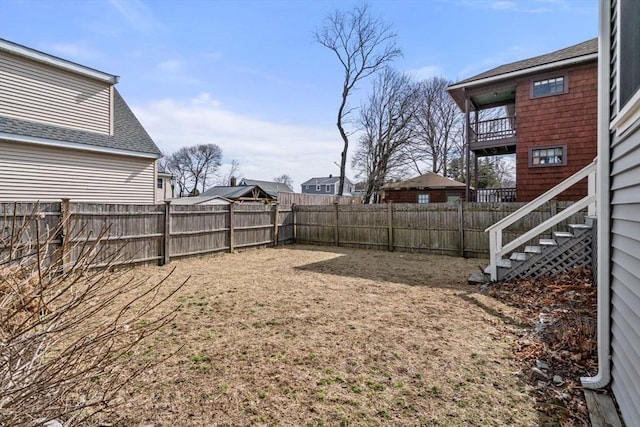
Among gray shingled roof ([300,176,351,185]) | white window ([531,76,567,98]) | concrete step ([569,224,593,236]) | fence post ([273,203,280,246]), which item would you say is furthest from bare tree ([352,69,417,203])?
gray shingled roof ([300,176,351,185])

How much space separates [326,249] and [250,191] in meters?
20.4

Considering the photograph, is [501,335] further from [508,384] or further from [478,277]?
[478,277]

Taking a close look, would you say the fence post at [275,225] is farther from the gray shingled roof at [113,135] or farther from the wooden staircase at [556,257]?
the wooden staircase at [556,257]

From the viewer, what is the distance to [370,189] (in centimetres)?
2125

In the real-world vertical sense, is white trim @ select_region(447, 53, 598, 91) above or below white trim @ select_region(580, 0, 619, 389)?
above

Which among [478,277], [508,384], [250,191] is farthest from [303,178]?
[508,384]

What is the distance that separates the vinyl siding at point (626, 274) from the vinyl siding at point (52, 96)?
1152 cm

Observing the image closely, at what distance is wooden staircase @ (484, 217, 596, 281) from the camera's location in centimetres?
536

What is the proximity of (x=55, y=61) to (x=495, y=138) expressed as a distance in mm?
13694

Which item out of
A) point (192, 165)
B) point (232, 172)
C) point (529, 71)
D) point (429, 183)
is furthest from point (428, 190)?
point (192, 165)

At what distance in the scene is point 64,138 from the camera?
851 cm

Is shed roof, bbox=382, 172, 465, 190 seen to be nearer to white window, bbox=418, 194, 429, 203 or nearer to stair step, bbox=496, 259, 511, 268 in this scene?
white window, bbox=418, 194, 429, 203

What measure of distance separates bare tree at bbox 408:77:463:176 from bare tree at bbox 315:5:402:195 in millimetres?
7714

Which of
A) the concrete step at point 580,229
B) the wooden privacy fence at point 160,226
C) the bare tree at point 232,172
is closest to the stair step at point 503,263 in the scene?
the concrete step at point 580,229
